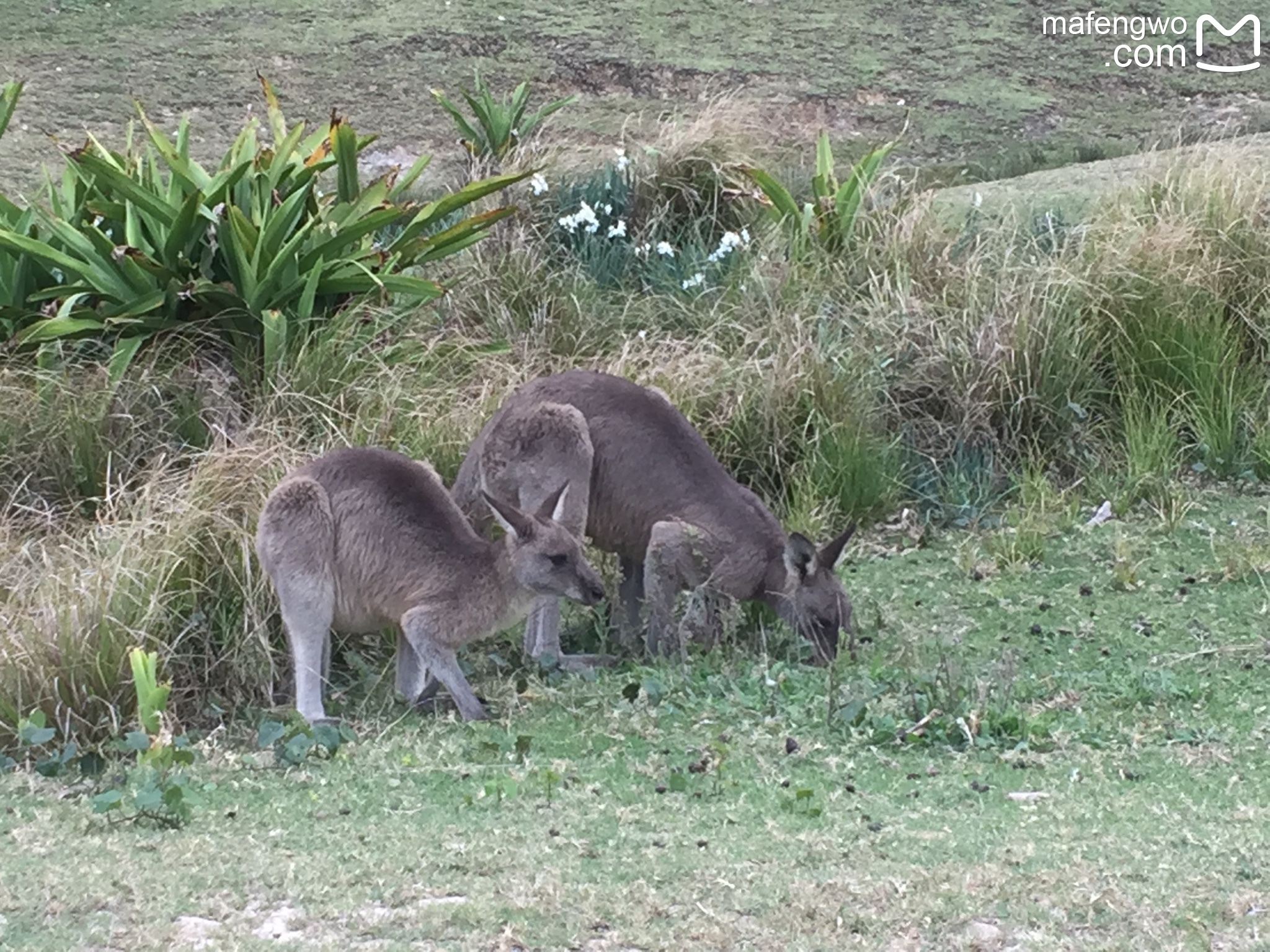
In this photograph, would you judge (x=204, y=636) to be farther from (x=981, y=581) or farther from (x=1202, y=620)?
(x=1202, y=620)

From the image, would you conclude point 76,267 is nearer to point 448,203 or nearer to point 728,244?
point 448,203

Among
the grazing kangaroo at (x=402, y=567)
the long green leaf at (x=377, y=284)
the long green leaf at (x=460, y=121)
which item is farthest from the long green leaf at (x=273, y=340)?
the long green leaf at (x=460, y=121)

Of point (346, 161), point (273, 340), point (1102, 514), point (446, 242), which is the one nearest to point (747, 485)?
point (1102, 514)

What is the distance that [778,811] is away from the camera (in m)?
5.39

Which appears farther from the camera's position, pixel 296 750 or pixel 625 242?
pixel 625 242

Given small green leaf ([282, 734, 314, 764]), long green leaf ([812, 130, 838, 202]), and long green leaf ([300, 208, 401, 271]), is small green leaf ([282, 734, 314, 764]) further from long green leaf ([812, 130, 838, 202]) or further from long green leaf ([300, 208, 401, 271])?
long green leaf ([812, 130, 838, 202])

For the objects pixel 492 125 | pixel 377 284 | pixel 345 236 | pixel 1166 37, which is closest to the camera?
pixel 345 236

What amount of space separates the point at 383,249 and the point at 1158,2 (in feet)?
30.0

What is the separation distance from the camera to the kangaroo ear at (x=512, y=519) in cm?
652

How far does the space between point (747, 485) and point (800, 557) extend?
7.12 feet

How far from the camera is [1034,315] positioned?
31.4 ft

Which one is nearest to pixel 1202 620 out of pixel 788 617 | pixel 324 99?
pixel 788 617

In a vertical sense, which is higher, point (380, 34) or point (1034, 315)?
point (380, 34)

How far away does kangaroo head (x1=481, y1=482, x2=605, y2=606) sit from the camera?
657 cm
